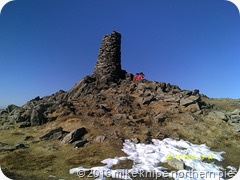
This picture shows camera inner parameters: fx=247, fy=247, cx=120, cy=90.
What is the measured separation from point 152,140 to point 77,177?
7.49 metres

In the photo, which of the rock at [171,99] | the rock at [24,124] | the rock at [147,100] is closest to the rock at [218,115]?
the rock at [171,99]

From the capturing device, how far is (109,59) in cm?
3238

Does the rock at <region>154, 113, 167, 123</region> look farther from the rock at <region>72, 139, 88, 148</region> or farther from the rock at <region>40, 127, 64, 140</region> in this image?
the rock at <region>40, 127, 64, 140</region>

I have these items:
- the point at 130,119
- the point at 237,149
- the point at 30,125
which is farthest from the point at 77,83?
the point at 237,149

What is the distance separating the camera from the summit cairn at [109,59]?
1266 inches

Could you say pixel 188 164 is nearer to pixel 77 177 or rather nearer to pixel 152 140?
pixel 152 140

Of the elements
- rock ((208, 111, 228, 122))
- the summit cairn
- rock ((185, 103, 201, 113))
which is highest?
the summit cairn

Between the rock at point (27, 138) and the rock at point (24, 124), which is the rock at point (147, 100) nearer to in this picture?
the rock at point (24, 124)

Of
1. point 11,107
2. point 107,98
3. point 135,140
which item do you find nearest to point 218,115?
point 135,140

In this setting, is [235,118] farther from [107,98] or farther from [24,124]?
[24,124]

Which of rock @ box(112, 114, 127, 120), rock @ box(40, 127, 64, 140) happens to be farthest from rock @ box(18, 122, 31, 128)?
rock @ box(112, 114, 127, 120)

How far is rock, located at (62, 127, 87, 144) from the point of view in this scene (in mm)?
17219

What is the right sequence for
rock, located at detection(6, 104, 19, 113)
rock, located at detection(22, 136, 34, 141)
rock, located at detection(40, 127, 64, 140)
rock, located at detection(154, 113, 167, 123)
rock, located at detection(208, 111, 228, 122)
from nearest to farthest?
rock, located at detection(40, 127, 64, 140) < rock, located at detection(22, 136, 34, 141) < rock, located at detection(154, 113, 167, 123) < rock, located at detection(208, 111, 228, 122) < rock, located at detection(6, 104, 19, 113)

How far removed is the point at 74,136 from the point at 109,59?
54.6 feet
